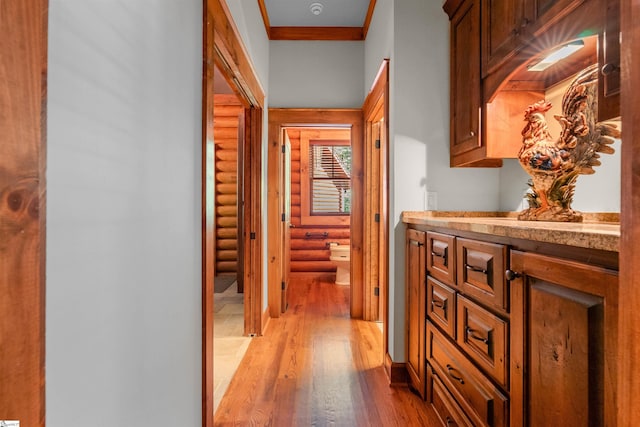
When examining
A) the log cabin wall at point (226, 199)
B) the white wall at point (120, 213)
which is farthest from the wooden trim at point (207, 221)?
the log cabin wall at point (226, 199)

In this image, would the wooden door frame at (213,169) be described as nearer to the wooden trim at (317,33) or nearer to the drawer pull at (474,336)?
the wooden trim at (317,33)

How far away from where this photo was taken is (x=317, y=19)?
122 inches

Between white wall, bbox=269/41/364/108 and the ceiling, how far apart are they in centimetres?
7

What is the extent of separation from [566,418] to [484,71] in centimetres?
161

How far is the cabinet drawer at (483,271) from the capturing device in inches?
43.3

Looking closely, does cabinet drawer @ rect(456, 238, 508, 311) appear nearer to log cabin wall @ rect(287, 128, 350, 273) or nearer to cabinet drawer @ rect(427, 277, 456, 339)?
cabinet drawer @ rect(427, 277, 456, 339)

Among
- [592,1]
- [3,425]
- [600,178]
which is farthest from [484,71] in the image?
[3,425]

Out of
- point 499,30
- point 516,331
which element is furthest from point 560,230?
point 499,30

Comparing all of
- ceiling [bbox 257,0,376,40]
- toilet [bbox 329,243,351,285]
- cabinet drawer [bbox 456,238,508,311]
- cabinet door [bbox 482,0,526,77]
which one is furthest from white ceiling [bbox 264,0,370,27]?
toilet [bbox 329,243,351,285]

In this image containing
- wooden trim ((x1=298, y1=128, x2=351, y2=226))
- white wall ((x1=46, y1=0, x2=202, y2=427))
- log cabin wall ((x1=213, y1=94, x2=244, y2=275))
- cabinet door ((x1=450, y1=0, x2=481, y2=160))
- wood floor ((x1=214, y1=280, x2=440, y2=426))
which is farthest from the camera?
wooden trim ((x1=298, y1=128, x2=351, y2=226))

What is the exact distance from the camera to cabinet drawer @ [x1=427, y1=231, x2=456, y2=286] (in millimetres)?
1473

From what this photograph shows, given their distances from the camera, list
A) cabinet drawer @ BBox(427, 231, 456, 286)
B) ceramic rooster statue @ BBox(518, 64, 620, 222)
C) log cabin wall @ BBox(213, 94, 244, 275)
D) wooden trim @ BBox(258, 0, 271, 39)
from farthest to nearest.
A: log cabin wall @ BBox(213, 94, 244, 275) → wooden trim @ BBox(258, 0, 271, 39) → cabinet drawer @ BBox(427, 231, 456, 286) → ceramic rooster statue @ BBox(518, 64, 620, 222)

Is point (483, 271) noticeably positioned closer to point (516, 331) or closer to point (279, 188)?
point (516, 331)

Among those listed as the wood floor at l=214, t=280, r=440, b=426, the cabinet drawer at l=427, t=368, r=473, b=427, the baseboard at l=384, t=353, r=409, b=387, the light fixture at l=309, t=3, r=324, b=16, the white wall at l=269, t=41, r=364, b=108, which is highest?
the light fixture at l=309, t=3, r=324, b=16
